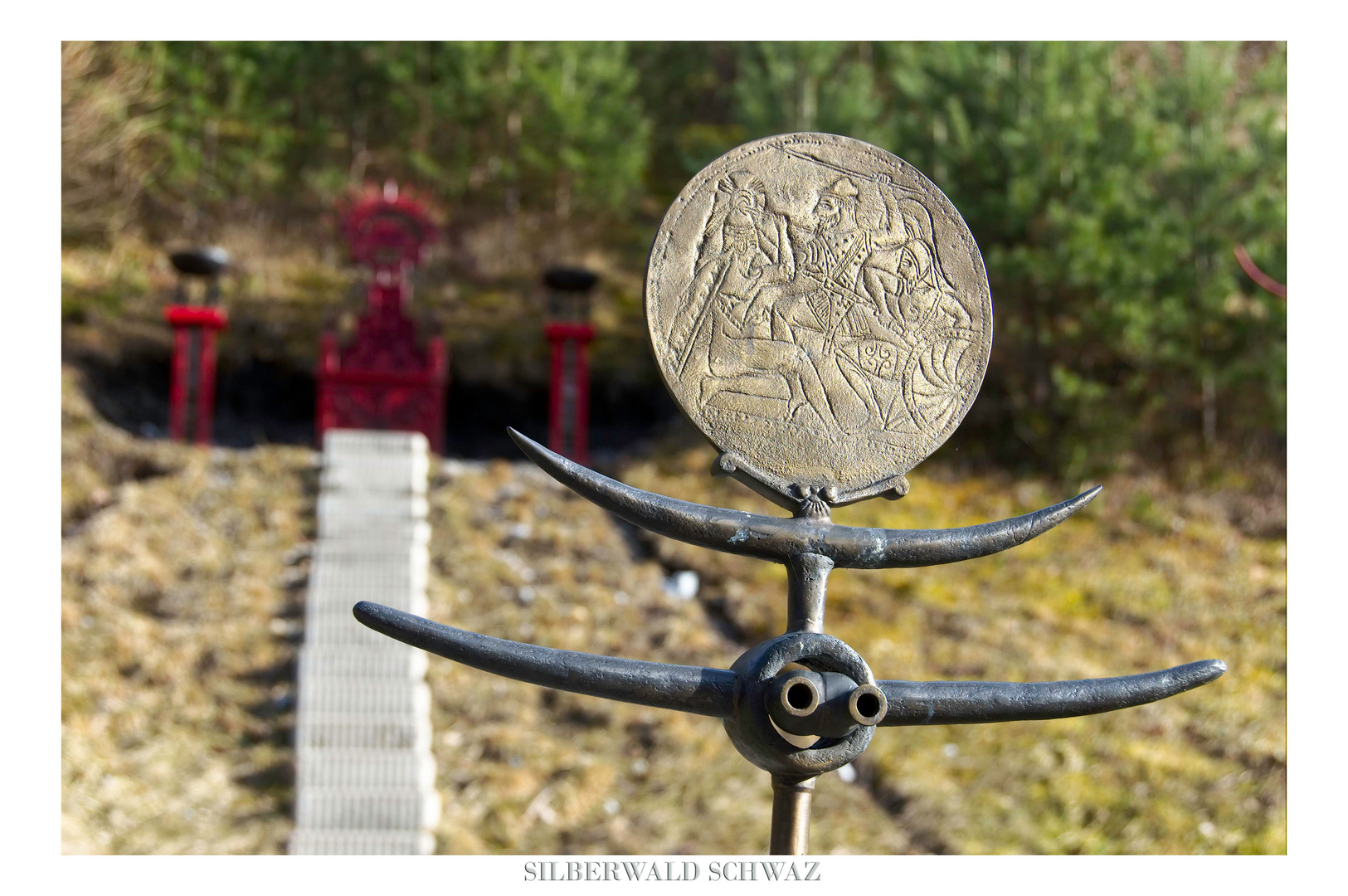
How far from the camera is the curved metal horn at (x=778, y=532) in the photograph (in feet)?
6.91

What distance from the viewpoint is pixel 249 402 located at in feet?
36.0

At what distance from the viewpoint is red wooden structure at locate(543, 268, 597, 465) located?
375 inches

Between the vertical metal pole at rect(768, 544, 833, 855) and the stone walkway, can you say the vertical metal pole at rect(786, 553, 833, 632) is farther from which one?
the stone walkway

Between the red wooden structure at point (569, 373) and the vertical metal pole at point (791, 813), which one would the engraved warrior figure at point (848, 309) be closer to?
the vertical metal pole at point (791, 813)

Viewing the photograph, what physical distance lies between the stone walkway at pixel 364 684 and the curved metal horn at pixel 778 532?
153 inches

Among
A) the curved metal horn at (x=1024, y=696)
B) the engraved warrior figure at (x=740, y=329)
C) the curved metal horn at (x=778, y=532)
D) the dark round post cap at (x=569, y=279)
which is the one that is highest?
the dark round post cap at (x=569, y=279)

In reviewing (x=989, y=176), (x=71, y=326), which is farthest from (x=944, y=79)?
(x=71, y=326)

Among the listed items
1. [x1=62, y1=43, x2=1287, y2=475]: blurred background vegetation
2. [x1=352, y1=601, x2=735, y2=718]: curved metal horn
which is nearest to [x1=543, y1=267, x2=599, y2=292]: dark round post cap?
[x1=62, y1=43, x2=1287, y2=475]: blurred background vegetation

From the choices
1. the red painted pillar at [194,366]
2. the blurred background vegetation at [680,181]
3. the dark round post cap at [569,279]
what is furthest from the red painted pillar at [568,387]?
the red painted pillar at [194,366]

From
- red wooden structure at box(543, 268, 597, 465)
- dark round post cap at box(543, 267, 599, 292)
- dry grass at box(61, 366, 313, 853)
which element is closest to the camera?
dry grass at box(61, 366, 313, 853)

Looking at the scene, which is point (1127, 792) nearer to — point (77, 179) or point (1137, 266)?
point (1137, 266)

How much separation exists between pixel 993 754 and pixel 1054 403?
379cm

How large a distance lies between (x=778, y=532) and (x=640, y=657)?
4.87m

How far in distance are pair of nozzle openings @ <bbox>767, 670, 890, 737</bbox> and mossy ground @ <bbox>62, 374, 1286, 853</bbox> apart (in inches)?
152
